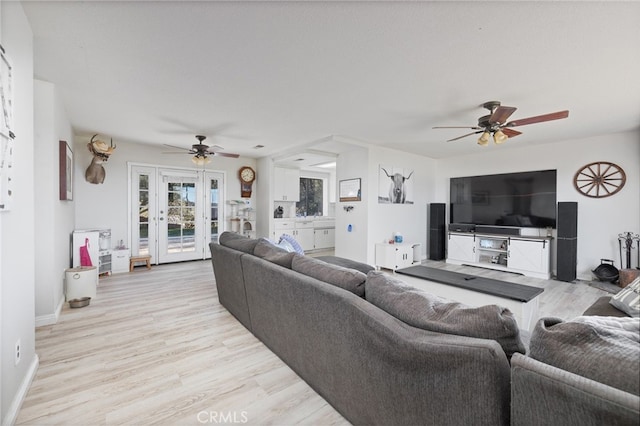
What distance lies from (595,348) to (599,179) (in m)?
5.40

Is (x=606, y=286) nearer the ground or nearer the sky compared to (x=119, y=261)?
nearer the ground

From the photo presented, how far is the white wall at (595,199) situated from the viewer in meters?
4.31

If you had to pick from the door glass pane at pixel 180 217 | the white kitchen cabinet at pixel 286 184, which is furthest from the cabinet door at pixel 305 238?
the door glass pane at pixel 180 217

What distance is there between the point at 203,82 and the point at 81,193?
373 centimetres

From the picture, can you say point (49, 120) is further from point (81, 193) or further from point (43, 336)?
point (81, 193)

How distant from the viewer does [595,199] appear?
15.2 ft

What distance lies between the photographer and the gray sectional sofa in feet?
2.92

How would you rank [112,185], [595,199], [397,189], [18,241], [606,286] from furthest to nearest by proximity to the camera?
1. [397,189]
2. [112,185]
3. [595,199]
4. [606,286]
5. [18,241]

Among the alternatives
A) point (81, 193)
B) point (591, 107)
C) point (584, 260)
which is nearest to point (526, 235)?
point (584, 260)

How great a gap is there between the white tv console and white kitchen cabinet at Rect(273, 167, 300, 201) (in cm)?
381

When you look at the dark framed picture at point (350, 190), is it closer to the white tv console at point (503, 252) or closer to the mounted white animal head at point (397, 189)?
the mounted white animal head at point (397, 189)

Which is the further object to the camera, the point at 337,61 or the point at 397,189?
the point at 397,189

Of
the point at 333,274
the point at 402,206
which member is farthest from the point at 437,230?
the point at 333,274

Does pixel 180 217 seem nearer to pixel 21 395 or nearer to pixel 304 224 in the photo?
pixel 304 224
